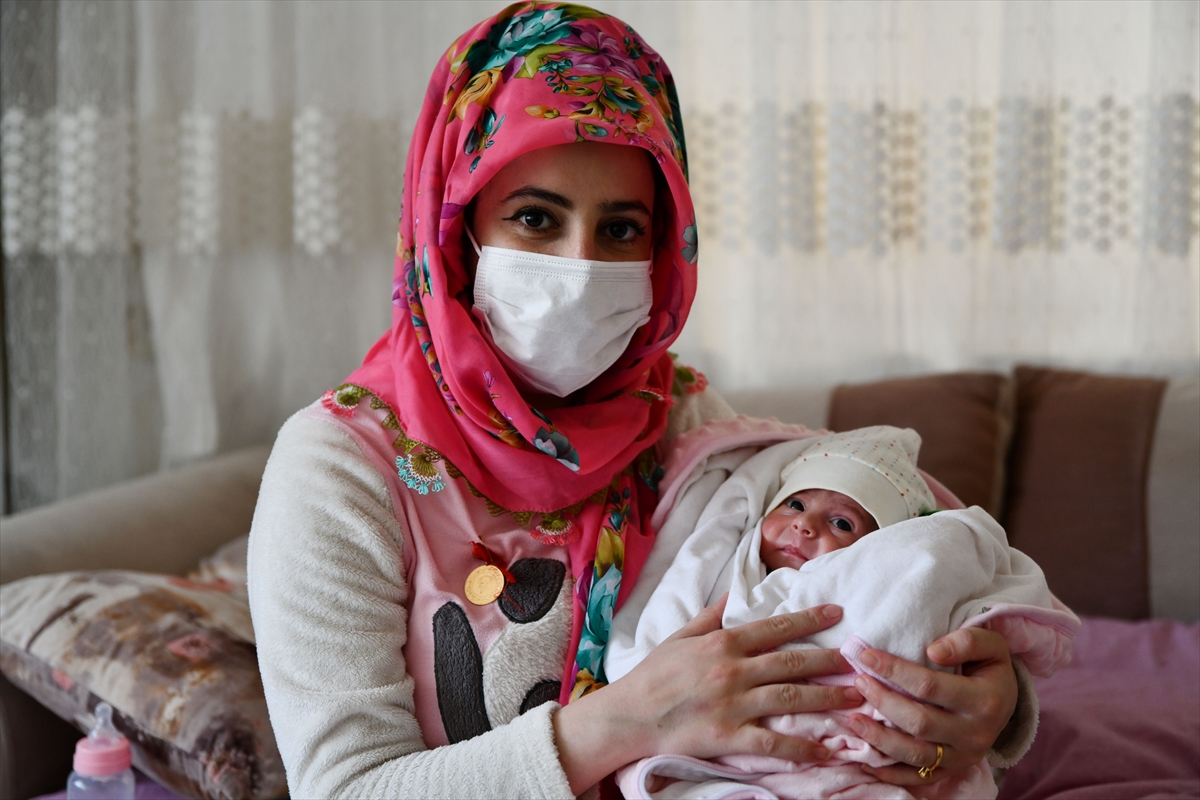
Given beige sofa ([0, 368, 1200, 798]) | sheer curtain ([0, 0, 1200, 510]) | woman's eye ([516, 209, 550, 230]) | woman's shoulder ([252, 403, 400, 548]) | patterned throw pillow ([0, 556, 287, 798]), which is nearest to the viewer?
woman's shoulder ([252, 403, 400, 548])

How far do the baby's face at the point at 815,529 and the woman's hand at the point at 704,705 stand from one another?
6.3 inches

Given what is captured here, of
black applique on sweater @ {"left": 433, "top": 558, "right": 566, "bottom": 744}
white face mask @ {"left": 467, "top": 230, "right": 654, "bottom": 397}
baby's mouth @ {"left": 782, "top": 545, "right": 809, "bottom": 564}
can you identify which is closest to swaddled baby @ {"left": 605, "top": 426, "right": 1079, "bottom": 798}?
baby's mouth @ {"left": 782, "top": 545, "right": 809, "bottom": 564}

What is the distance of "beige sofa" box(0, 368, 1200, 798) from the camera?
203 cm

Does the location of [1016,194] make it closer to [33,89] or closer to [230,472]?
[230,472]

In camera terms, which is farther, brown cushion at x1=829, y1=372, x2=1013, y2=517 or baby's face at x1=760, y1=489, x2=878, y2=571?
brown cushion at x1=829, y1=372, x2=1013, y2=517

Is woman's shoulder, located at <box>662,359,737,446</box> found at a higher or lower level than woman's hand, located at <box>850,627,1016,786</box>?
higher

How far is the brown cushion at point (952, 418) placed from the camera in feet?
7.11

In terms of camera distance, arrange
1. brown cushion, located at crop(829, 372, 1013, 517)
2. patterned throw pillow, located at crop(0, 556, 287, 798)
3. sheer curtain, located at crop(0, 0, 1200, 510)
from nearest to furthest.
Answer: patterned throw pillow, located at crop(0, 556, 287, 798)
brown cushion, located at crop(829, 372, 1013, 517)
sheer curtain, located at crop(0, 0, 1200, 510)

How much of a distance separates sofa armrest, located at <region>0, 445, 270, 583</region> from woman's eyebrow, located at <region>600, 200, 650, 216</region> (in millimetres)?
1328

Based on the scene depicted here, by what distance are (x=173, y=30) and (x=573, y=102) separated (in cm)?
171

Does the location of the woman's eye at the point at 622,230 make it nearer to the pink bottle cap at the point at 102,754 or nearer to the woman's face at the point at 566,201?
the woman's face at the point at 566,201

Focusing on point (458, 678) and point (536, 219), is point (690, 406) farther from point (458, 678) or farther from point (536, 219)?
point (458, 678)

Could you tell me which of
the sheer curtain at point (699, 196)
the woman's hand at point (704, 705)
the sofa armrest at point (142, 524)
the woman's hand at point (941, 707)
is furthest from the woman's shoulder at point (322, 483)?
the sheer curtain at point (699, 196)

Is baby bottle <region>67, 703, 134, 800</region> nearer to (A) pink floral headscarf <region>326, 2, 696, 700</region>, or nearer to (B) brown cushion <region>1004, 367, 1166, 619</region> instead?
(A) pink floral headscarf <region>326, 2, 696, 700</region>
